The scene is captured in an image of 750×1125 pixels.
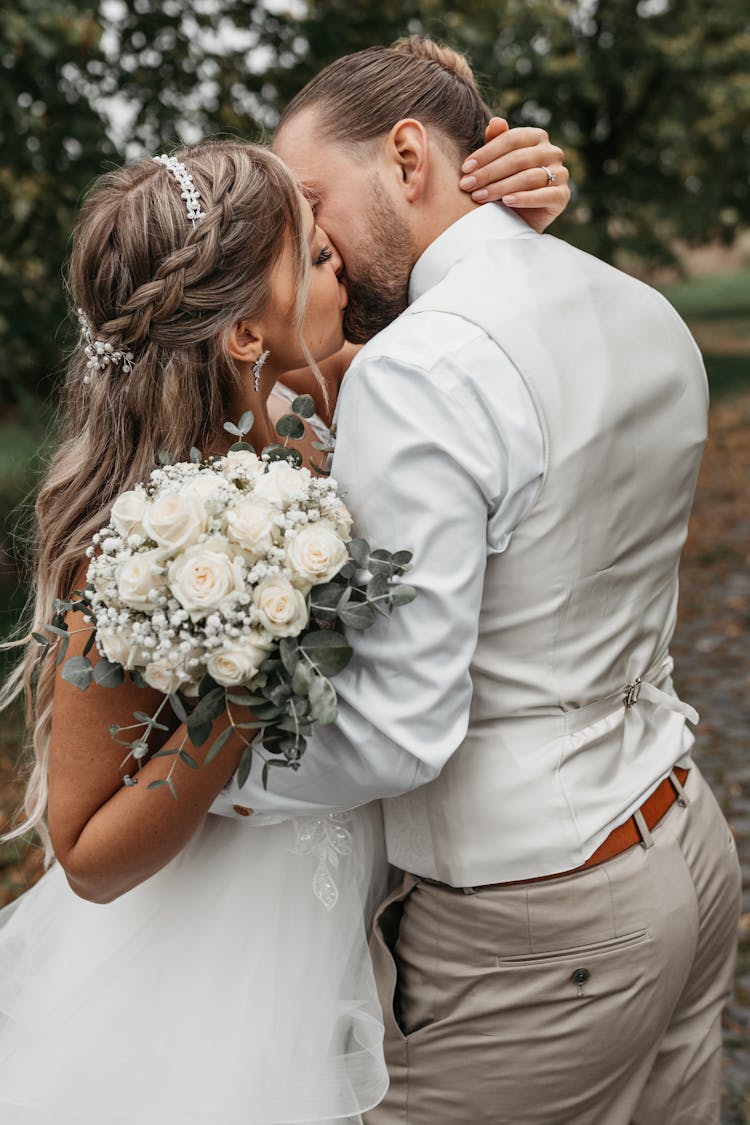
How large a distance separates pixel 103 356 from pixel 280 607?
2.52 feet

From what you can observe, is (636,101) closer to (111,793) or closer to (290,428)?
(290,428)

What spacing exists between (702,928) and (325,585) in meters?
1.07

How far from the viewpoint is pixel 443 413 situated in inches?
70.8

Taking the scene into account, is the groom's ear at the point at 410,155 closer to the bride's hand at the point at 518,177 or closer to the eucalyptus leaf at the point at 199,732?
the bride's hand at the point at 518,177

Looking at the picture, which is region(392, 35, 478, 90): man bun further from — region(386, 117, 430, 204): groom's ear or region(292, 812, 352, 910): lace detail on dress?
region(292, 812, 352, 910): lace detail on dress

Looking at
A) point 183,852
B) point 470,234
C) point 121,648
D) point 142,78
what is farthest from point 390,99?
point 142,78

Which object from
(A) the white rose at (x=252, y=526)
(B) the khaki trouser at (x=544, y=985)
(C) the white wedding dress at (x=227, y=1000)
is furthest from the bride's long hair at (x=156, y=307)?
(B) the khaki trouser at (x=544, y=985)

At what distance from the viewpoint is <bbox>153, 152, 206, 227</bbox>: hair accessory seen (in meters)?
2.12

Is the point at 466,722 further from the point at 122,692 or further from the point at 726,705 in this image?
the point at 726,705

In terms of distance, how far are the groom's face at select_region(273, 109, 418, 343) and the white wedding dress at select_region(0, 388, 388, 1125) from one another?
1148 millimetres

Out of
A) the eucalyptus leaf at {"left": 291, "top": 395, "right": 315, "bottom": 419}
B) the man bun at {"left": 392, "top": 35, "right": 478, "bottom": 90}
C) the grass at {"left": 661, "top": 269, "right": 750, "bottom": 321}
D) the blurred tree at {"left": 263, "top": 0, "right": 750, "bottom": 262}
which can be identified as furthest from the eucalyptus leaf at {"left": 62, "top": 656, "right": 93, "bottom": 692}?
the grass at {"left": 661, "top": 269, "right": 750, "bottom": 321}

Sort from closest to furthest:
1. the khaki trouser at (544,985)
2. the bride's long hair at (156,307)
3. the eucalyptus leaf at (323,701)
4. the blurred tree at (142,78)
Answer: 1. the eucalyptus leaf at (323,701)
2. the khaki trouser at (544,985)
3. the bride's long hair at (156,307)
4. the blurred tree at (142,78)

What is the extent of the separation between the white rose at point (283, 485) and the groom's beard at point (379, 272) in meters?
0.85

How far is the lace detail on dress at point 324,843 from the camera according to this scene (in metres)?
2.19
